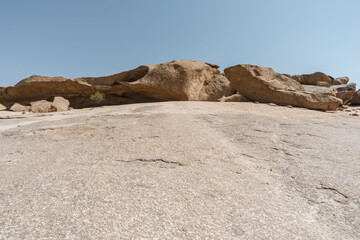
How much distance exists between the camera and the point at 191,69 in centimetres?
909

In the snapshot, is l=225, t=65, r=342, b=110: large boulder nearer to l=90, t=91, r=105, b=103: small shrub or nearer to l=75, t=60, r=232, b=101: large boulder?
l=75, t=60, r=232, b=101: large boulder

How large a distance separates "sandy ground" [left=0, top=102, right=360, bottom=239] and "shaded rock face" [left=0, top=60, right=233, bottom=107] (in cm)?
655

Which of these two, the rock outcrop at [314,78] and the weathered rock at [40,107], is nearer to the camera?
the weathered rock at [40,107]

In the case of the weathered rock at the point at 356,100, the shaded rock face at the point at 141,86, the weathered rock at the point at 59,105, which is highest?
the shaded rock face at the point at 141,86

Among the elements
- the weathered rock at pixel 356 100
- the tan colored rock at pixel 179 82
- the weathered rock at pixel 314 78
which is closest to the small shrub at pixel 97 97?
the tan colored rock at pixel 179 82

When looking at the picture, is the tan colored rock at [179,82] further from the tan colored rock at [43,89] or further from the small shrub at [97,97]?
the tan colored rock at [43,89]

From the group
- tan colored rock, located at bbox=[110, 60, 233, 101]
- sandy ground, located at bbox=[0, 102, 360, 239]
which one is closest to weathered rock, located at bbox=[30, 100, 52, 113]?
tan colored rock, located at bbox=[110, 60, 233, 101]

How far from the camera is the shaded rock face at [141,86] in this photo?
905 cm

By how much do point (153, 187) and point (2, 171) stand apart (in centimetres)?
137

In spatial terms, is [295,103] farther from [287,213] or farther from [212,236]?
[212,236]

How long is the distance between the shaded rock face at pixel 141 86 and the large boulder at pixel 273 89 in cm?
138

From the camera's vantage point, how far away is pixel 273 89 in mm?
7652

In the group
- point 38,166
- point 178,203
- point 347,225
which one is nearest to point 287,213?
point 347,225

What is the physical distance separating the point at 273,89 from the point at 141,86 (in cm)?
566
